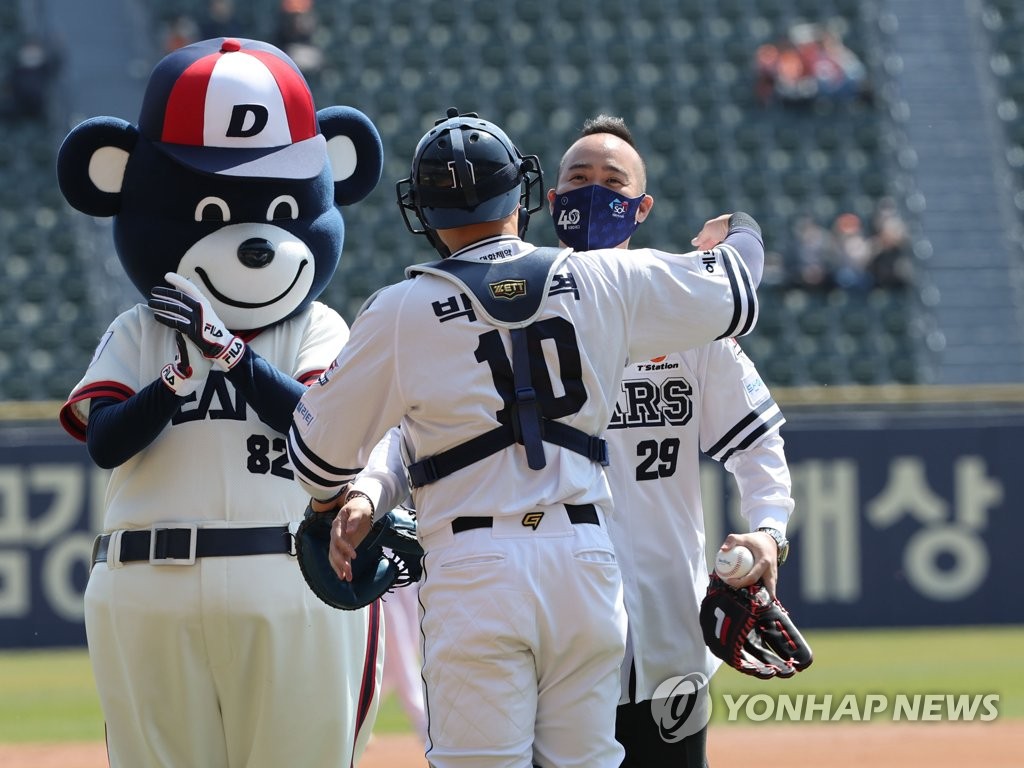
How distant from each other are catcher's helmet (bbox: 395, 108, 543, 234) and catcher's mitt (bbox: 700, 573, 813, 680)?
3.48 ft

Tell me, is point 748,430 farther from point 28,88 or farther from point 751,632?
point 28,88

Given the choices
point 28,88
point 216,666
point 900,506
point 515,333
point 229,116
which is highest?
point 28,88

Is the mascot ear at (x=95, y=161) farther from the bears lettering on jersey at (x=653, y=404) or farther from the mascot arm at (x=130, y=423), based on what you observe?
the bears lettering on jersey at (x=653, y=404)

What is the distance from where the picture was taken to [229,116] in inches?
179

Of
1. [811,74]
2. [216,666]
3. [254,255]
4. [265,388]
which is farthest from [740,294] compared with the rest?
[811,74]

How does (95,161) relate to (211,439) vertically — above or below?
above

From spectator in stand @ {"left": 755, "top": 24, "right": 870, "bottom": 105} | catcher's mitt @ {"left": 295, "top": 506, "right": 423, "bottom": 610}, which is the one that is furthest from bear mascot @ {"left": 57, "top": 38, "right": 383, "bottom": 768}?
spectator in stand @ {"left": 755, "top": 24, "right": 870, "bottom": 105}

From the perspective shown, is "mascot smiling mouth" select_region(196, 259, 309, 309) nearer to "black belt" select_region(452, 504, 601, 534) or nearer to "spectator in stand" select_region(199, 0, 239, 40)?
"black belt" select_region(452, 504, 601, 534)

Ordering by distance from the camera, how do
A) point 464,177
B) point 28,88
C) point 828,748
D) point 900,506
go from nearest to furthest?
point 464,177
point 828,748
point 900,506
point 28,88

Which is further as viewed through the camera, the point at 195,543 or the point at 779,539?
the point at 195,543

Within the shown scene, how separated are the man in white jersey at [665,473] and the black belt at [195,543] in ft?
3.16

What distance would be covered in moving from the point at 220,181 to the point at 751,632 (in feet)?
6.56

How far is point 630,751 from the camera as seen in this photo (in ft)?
13.3

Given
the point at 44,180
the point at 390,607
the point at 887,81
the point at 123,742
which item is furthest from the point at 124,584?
the point at 887,81
